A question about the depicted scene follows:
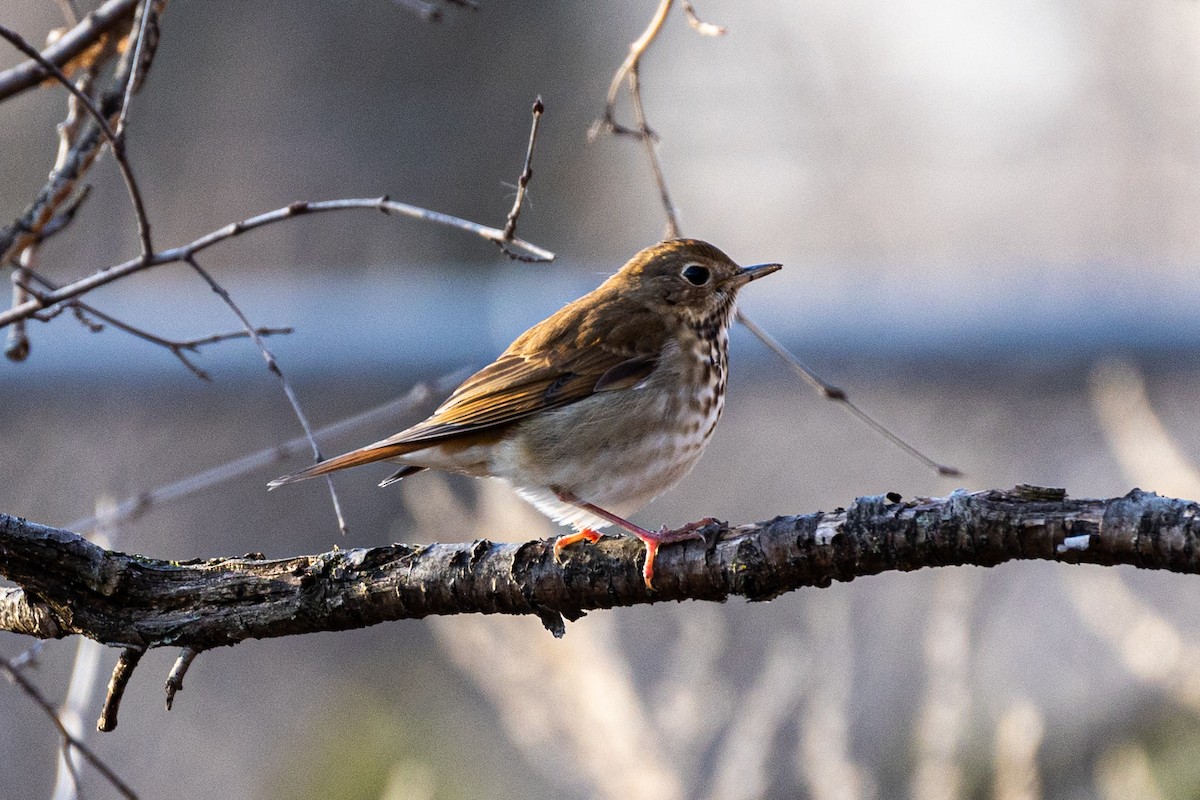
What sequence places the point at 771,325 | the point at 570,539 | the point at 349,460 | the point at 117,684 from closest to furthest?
the point at 117,684
the point at 570,539
the point at 349,460
the point at 771,325

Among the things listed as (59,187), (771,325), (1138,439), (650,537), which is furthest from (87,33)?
(771,325)

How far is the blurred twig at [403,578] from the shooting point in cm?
197

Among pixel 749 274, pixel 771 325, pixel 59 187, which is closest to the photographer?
pixel 59 187

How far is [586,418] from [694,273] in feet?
2.05

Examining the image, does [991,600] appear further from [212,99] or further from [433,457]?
[212,99]

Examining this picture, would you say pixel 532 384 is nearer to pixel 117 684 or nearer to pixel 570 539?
pixel 570 539

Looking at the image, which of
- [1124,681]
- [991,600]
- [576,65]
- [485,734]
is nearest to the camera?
[1124,681]

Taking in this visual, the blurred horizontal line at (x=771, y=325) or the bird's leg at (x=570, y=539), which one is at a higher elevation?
the blurred horizontal line at (x=771, y=325)

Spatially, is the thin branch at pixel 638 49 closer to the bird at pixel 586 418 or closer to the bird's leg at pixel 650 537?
the bird at pixel 586 418

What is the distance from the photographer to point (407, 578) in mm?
2264

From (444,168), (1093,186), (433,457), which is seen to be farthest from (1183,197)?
(433,457)

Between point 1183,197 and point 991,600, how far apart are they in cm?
611

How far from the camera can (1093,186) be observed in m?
11.2

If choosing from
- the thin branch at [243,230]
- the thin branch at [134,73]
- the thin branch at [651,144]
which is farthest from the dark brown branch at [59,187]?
the thin branch at [651,144]
